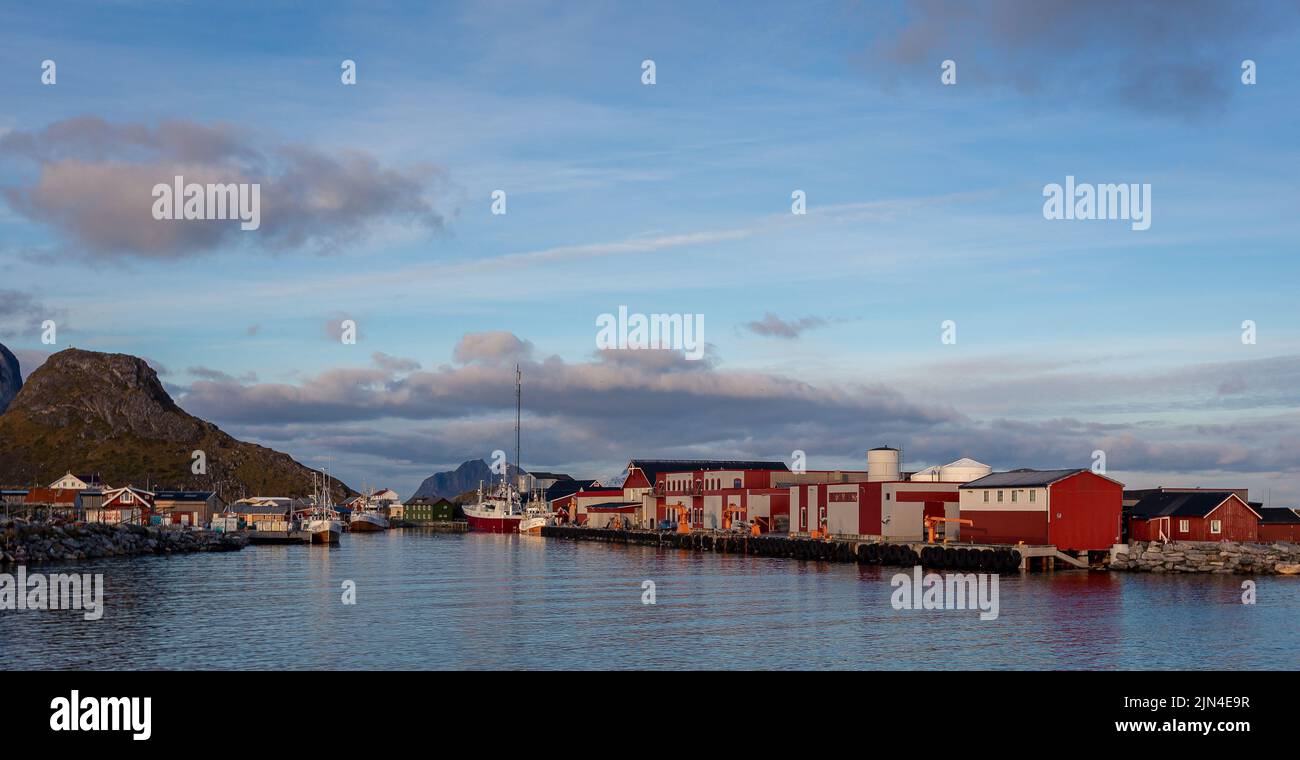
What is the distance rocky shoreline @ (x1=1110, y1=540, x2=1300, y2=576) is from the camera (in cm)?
6819

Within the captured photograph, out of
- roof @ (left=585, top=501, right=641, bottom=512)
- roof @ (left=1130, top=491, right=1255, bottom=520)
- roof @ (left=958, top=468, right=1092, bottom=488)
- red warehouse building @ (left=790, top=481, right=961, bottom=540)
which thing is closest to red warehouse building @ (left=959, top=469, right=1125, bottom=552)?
roof @ (left=958, top=468, right=1092, bottom=488)

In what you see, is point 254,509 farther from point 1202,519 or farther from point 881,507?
point 1202,519

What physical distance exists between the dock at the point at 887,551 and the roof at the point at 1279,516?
1935cm

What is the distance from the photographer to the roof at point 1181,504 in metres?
73.7

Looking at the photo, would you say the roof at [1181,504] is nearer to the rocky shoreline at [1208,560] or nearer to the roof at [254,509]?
the rocky shoreline at [1208,560]

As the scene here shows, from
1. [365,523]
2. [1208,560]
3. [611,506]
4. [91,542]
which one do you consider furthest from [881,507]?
[365,523]

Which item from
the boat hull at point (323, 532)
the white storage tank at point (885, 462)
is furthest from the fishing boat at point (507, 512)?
the white storage tank at point (885, 462)

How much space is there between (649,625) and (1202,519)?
4552 centimetres

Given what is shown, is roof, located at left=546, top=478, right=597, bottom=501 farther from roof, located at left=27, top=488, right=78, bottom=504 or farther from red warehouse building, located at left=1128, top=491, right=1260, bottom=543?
red warehouse building, located at left=1128, top=491, right=1260, bottom=543

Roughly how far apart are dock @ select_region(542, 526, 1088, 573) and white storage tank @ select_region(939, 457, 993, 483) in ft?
28.2

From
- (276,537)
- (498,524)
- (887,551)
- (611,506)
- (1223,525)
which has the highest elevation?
(1223,525)

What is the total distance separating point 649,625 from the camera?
43781 millimetres
